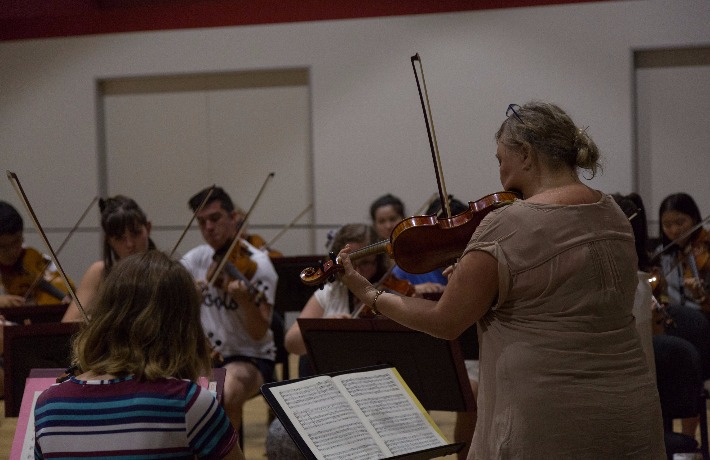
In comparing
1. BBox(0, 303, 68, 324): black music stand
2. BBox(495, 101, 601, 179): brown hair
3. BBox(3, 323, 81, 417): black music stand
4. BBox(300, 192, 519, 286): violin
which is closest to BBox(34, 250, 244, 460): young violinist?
BBox(300, 192, 519, 286): violin

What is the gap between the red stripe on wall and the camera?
6176mm

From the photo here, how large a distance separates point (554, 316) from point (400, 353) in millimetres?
1024

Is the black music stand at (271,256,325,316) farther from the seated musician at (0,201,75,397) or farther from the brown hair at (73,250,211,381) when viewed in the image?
the brown hair at (73,250,211,381)

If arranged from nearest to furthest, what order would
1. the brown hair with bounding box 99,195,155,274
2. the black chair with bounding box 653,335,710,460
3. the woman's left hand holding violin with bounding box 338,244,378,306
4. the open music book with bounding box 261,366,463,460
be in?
the woman's left hand holding violin with bounding box 338,244,378,306 → the open music book with bounding box 261,366,463,460 → the black chair with bounding box 653,335,710,460 → the brown hair with bounding box 99,195,155,274

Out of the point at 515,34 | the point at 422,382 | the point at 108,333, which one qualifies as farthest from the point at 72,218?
the point at 108,333

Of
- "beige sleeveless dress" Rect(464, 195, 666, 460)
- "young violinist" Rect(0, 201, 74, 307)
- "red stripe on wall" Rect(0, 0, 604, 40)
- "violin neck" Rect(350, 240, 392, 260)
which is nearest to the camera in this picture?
"beige sleeveless dress" Rect(464, 195, 666, 460)

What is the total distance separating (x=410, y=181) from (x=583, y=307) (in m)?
4.38

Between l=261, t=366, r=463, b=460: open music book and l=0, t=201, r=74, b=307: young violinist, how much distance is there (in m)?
2.08

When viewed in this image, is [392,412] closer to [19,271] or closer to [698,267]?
[698,267]

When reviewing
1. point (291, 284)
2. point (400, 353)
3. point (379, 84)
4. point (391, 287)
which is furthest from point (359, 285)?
point (379, 84)

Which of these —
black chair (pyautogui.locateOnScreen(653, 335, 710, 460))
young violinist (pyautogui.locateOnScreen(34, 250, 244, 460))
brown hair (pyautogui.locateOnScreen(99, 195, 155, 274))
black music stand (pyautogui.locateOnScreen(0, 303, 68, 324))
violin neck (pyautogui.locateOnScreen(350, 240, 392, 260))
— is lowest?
black chair (pyautogui.locateOnScreen(653, 335, 710, 460))

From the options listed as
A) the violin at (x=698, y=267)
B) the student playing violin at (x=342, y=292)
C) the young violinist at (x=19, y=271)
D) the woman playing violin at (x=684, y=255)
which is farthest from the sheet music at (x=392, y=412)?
the young violinist at (x=19, y=271)

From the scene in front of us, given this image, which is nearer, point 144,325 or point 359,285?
point 144,325

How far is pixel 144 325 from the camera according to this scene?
1.51 m
